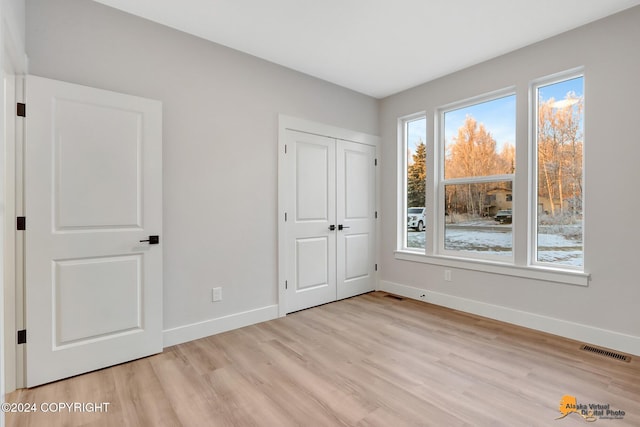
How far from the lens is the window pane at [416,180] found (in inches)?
158

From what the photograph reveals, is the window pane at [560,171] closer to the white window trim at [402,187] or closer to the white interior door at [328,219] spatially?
the white window trim at [402,187]

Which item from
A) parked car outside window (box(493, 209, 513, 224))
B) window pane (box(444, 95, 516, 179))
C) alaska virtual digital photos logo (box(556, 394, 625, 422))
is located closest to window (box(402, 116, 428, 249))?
→ window pane (box(444, 95, 516, 179))

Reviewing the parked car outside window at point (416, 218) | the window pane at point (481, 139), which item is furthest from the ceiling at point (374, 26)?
the parked car outside window at point (416, 218)

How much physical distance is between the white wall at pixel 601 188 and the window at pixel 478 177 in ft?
0.72

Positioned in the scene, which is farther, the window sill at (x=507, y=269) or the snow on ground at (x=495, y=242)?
the snow on ground at (x=495, y=242)

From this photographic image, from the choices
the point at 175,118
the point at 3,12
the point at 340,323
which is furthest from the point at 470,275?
the point at 3,12

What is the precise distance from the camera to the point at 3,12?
1.53 m

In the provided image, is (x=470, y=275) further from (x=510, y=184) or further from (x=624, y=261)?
(x=624, y=261)

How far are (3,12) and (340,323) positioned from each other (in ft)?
10.4

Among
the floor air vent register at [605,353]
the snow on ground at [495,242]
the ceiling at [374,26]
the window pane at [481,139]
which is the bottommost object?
the floor air vent register at [605,353]

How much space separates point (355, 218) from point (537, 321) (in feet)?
7.19

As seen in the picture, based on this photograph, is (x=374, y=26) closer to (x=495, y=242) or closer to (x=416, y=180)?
(x=416, y=180)

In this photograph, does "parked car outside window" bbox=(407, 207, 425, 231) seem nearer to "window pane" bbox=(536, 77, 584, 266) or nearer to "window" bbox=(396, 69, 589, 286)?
"window" bbox=(396, 69, 589, 286)

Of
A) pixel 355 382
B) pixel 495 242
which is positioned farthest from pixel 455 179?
pixel 355 382
